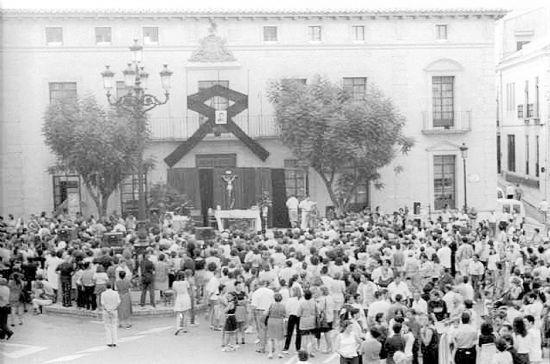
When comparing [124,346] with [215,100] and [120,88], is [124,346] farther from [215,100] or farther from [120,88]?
[120,88]

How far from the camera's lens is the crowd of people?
15.0 meters

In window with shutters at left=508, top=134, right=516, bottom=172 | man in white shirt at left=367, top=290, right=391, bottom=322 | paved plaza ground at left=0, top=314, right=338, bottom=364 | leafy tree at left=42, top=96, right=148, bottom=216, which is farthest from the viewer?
window with shutters at left=508, top=134, right=516, bottom=172

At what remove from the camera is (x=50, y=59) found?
37812 mm

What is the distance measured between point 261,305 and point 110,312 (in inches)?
122

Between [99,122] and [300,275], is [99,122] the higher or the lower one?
the higher one

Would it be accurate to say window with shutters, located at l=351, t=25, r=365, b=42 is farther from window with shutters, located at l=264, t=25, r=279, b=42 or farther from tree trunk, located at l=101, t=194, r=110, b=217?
tree trunk, located at l=101, t=194, r=110, b=217

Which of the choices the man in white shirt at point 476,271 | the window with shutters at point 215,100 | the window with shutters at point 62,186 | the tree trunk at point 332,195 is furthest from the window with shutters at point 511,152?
the man in white shirt at point 476,271

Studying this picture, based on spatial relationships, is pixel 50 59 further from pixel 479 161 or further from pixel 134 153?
pixel 479 161

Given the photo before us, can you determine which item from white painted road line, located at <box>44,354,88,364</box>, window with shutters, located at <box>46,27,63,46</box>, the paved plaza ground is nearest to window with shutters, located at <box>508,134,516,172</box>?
window with shutters, located at <box>46,27,63,46</box>

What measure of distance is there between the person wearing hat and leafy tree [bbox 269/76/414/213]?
18.1 m

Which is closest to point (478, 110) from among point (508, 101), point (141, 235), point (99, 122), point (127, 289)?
point (508, 101)

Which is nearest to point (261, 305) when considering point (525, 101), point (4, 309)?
point (4, 309)

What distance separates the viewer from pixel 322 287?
17500 mm

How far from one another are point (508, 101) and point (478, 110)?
13540 mm
